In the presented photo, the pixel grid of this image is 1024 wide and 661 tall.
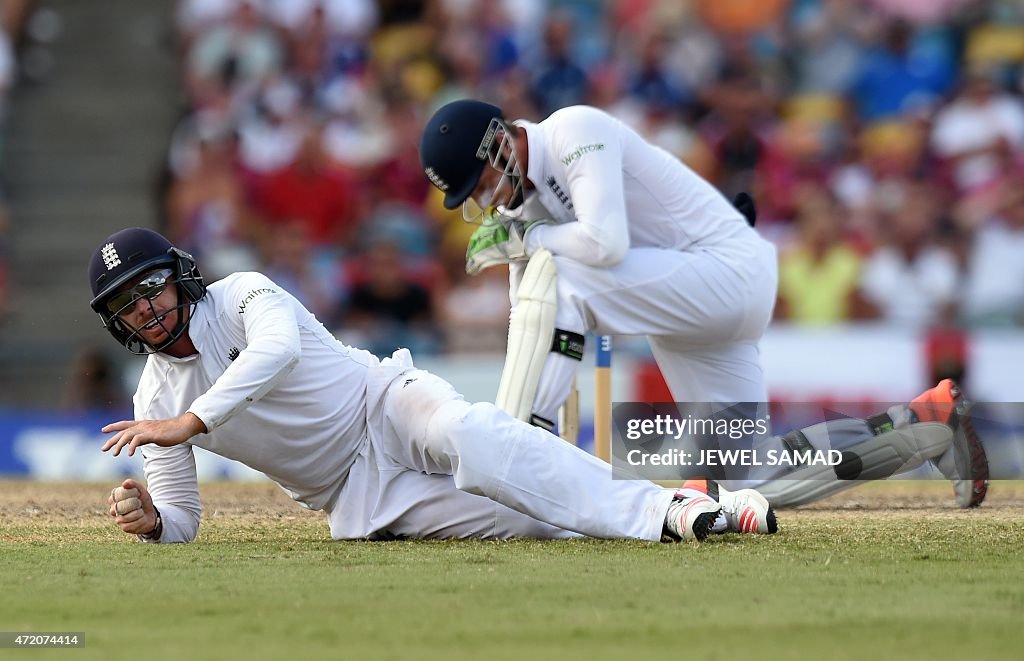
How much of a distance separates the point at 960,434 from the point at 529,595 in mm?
3178

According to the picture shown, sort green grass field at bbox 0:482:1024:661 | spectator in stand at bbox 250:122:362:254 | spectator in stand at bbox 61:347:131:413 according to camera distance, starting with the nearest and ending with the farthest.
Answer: green grass field at bbox 0:482:1024:661 → spectator in stand at bbox 61:347:131:413 → spectator in stand at bbox 250:122:362:254

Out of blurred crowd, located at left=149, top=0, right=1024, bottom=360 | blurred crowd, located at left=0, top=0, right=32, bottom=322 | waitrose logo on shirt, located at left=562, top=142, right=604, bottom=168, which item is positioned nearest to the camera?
waitrose logo on shirt, located at left=562, top=142, right=604, bottom=168

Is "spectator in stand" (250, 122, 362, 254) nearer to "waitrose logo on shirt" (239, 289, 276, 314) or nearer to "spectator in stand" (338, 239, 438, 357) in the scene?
"spectator in stand" (338, 239, 438, 357)

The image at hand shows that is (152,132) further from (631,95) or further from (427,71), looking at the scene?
(631,95)

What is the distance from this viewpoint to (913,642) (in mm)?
3338

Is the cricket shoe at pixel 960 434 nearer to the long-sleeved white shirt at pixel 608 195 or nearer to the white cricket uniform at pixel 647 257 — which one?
the white cricket uniform at pixel 647 257

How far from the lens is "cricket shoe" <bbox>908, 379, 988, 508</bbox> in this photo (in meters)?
6.46

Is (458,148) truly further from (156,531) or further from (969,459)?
(969,459)

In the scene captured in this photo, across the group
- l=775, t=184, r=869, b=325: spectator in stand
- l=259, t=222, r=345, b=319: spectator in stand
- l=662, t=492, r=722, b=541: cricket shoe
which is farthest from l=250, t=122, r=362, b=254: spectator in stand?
l=662, t=492, r=722, b=541: cricket shoe

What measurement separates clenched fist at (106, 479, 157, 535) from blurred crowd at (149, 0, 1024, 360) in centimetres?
617

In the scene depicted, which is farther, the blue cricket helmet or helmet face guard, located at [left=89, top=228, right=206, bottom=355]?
the blue cricket helmet

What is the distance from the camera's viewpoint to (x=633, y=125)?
13.2m

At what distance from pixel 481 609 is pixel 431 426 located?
1390mm

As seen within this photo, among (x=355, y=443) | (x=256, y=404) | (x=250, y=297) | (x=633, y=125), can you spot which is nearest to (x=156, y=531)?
(x=256, y=404)
